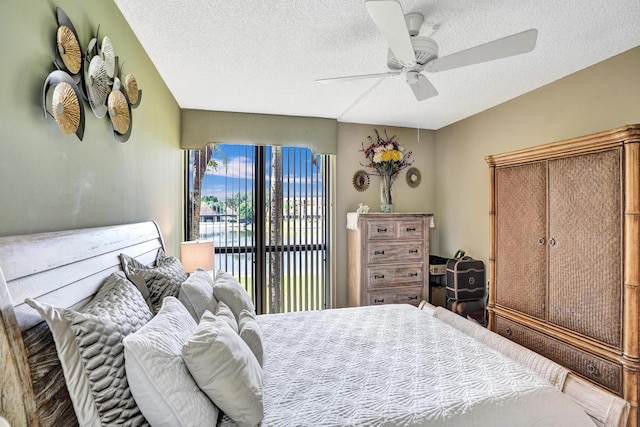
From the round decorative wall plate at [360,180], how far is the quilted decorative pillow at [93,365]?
11.4ft

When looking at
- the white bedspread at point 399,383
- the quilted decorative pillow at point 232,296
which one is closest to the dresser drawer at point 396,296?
the white bedspread at point 399,383

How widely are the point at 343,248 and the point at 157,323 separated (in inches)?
123

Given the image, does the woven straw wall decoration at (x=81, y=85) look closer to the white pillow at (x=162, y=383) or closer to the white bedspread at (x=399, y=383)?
the white pillow at (x=162, y=383)

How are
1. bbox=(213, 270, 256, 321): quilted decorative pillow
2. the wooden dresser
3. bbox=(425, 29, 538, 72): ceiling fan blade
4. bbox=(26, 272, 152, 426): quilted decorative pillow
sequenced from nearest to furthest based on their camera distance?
1. bbox=(26, 272, 152, 426): quilted decorative pillow
2. bbox=(425, 29, 538, 72): ceiling fan blade
3. bbox=(213, 270, 256, 321): quilted decorative pillow
4. the wooden dresser

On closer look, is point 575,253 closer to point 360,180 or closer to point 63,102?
point 360,180

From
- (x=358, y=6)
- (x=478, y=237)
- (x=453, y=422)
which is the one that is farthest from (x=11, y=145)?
(x=478, y=237)

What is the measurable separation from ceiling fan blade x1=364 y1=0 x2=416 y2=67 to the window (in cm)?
252

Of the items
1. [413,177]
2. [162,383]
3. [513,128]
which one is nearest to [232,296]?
[162,383]

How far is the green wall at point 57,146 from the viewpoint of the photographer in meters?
0.98

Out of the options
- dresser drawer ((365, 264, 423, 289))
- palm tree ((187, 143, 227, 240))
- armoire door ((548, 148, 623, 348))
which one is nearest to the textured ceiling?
palm tree ((187, 143, 227, 240))

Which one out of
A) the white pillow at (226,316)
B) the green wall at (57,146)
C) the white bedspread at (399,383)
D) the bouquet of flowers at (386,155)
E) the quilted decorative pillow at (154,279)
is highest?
the bouquet of flowers at (386,155)

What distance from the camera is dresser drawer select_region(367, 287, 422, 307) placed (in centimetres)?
377

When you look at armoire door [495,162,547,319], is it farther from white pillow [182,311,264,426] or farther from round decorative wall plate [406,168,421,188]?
white pillow [182,311,264,426]

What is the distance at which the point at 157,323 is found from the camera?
124 centimetres
